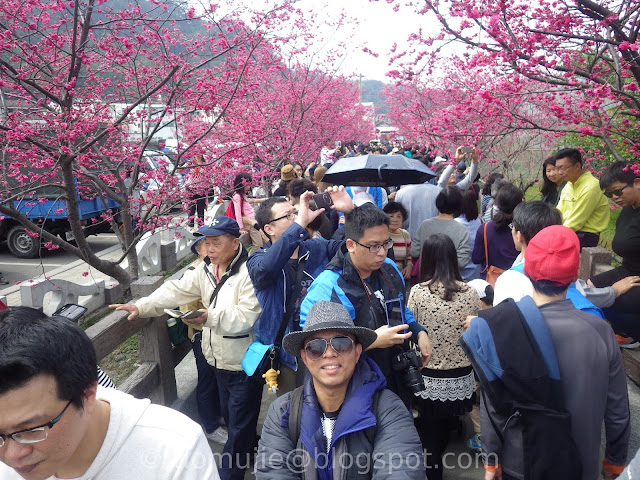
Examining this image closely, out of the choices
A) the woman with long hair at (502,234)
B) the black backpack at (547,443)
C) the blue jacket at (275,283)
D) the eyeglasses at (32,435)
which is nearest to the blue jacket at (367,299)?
the blue jacket at (275,283)

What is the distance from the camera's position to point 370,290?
2494 mm

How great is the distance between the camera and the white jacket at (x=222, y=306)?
2.76m

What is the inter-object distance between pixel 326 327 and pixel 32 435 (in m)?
1.03

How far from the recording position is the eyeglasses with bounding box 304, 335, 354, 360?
186 centimetres

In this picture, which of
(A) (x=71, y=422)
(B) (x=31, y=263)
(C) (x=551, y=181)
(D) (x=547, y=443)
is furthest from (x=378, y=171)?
(B) (x=31, y=263)

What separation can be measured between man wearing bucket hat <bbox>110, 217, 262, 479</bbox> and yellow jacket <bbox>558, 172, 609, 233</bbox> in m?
3.02

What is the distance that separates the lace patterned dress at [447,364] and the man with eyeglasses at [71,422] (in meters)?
1.74

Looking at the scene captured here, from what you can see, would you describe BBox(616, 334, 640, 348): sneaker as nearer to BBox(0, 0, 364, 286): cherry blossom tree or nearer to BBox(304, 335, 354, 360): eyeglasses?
BBox(304, 335, 354, 360): eyeglasses


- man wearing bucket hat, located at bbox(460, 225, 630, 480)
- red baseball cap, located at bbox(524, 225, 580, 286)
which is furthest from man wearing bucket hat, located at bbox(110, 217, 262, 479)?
red baseball cap, located at bbox(524, 225, 580, 286)

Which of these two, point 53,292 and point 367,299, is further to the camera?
A: point 53,292

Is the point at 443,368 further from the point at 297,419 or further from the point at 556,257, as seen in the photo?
the point at 297,419

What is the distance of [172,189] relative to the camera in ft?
17.4

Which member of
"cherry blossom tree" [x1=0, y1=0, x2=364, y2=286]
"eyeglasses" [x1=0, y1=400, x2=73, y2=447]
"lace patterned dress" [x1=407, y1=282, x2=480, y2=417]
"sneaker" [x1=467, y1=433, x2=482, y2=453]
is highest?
"cherry blossom tree" [x1=0, y1=0, x2=364, y2=286]

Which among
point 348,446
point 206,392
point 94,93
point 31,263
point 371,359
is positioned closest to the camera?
point 348,446
